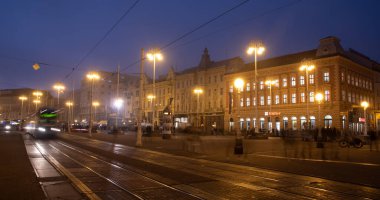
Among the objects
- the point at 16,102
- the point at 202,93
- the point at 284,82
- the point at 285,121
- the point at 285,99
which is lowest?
the point at 285,121

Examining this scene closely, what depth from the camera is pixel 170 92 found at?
84.6 meters

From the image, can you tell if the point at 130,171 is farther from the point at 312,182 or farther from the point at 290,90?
the point at 290,90

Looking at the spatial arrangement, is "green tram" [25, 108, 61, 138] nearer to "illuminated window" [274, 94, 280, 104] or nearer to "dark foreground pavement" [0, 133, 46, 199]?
"dark foreground pavement" [0, 133, 46, 199]

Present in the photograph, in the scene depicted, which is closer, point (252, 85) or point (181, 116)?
point (252, 85)

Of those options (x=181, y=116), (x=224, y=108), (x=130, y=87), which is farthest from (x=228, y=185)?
(x=130, y=87)

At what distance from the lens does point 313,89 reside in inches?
2186

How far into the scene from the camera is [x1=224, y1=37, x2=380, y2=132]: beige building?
53125 millimetres

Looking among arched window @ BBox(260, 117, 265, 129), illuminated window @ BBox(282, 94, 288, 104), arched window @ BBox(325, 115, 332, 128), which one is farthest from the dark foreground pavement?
arched window @ BBox(260, 117, 265, 129)

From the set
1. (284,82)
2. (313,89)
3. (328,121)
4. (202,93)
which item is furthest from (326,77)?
(202,93)

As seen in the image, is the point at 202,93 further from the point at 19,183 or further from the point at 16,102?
the point at 16,102

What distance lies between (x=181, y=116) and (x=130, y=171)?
222ft

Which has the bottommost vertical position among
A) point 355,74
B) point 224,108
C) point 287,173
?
point 287,173

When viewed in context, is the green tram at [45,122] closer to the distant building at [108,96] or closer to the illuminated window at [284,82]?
the illuminated window at [284,82]

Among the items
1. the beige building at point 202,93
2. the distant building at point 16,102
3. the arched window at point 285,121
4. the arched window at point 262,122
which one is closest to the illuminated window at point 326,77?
the arched window at point 285,121
